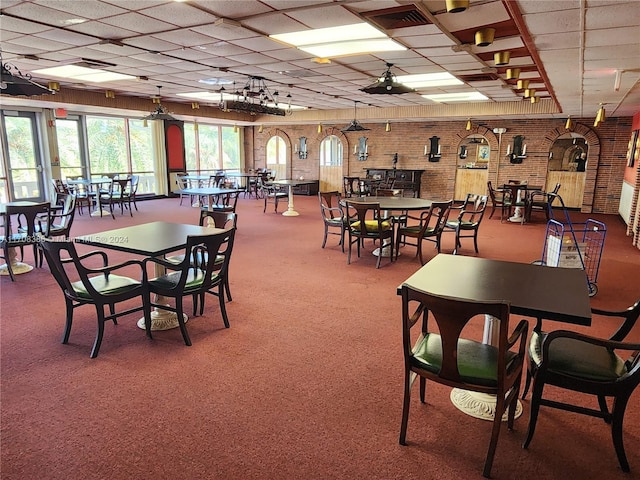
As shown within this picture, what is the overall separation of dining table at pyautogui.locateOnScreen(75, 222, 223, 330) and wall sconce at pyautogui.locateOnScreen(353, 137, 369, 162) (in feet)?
33.5

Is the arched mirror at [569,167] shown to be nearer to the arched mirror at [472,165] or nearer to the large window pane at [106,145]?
the arched mirror at [472,165]

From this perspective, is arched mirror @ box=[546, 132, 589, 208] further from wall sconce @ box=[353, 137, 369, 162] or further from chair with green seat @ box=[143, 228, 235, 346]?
chair with green seat @ box=[143, 228, 235, 346]

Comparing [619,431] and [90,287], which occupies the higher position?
[90,287]

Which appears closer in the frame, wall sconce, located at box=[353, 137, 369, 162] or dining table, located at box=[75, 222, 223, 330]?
dining table, located at box=[75, 222, 223, 330]

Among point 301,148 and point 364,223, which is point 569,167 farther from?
point 364,223

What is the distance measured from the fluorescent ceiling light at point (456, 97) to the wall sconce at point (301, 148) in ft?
18.8

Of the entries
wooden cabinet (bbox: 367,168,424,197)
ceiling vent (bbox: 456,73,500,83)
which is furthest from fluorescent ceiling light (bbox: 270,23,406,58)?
wooden cabinet (bbox: 367,168,424,197)

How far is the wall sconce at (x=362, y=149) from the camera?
13.5 metres

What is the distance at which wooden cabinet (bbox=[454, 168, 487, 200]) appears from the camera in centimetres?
1214

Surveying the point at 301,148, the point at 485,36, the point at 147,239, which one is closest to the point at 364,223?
the point at 485,36

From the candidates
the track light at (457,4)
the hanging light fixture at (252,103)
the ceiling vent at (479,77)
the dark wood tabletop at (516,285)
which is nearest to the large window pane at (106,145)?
the hanging light fixture at (252,103)

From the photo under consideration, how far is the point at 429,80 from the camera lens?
274 inches

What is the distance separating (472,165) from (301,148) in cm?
559

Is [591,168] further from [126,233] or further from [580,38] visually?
[126,233]
